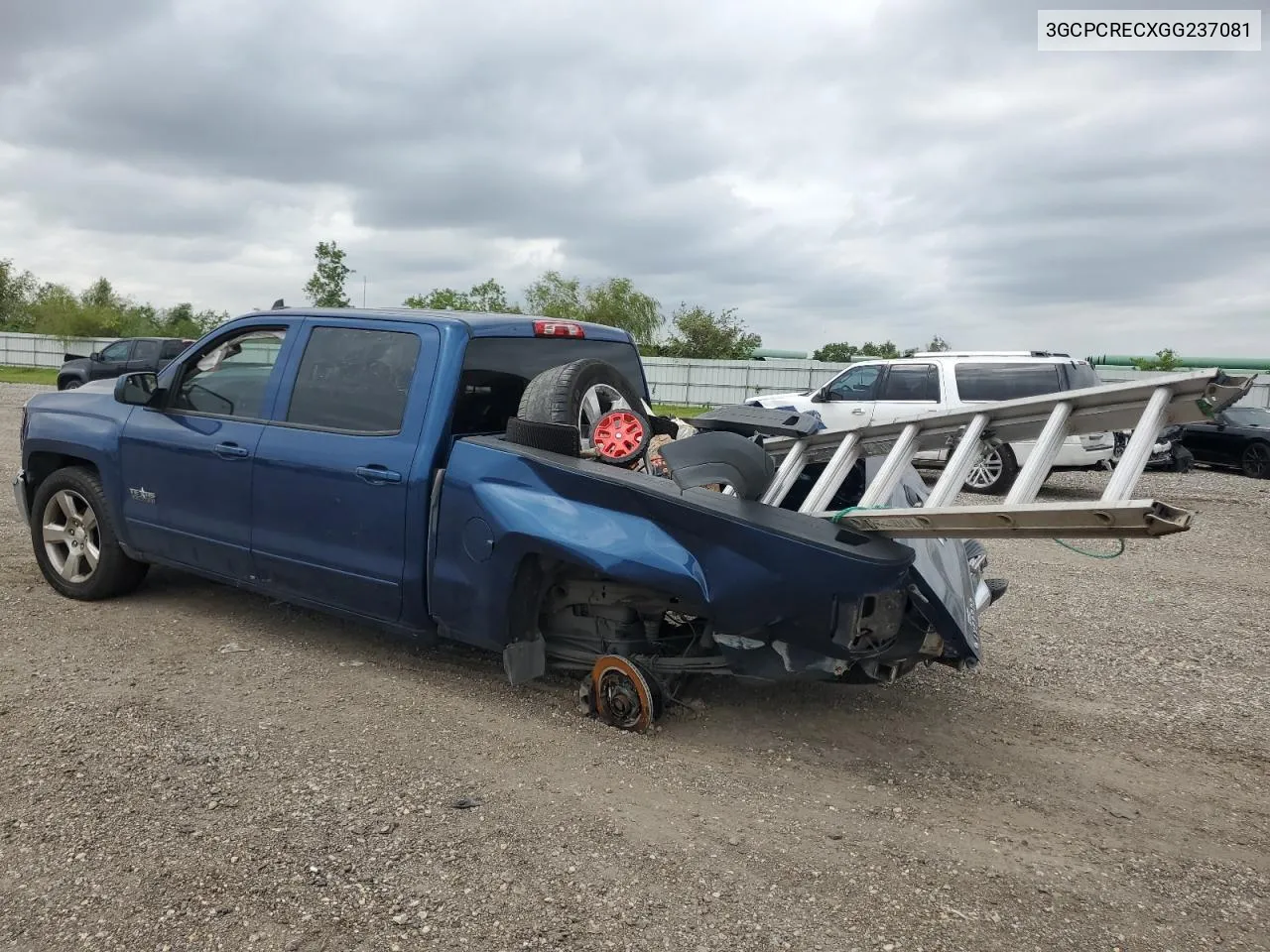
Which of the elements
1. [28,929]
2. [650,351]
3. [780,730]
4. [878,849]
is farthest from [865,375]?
[650,351]

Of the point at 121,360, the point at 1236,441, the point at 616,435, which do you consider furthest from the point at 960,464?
the point at 121,360

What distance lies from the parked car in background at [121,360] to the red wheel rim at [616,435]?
867 inches

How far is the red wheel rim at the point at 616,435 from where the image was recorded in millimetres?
4172

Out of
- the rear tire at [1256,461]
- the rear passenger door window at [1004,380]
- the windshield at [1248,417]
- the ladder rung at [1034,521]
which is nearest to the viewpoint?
the ladder rung at [1034,521]

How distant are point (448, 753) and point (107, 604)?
3088 millimetres

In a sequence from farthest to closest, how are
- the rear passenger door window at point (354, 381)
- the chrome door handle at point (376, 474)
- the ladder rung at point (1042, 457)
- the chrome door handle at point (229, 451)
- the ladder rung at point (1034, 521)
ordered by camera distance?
the chrome door handle at point (229, 451) < the rear passenger door window at point (354, 381) < the chrome door handle at point (376, 474) < the ladder rung at point (1042, 457) < the ladder rung at point (1034, 521)

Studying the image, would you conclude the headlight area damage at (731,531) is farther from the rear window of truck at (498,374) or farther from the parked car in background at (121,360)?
the parked car in background at (121,360)

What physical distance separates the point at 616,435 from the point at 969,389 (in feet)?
33.5

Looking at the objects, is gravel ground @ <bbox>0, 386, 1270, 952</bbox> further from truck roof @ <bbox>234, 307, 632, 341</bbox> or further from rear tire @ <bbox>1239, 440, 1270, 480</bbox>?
rear tire @ <bbox>1239, 440, 1270, 480</bbox>

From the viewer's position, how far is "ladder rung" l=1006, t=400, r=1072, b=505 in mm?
3054

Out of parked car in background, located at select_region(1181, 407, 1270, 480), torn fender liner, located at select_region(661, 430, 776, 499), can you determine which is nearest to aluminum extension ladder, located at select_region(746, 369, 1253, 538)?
torn fender liner, located at select_region(661, 430, 776, 499)

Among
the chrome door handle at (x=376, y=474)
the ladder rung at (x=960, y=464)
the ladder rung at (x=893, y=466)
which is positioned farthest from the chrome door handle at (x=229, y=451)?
the ladder rung at (x=960, y=464)

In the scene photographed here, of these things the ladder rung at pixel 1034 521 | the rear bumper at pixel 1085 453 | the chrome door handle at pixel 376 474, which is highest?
the ladder rung at pixel 1034 521

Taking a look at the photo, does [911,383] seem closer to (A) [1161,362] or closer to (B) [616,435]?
(B) [616,435]
